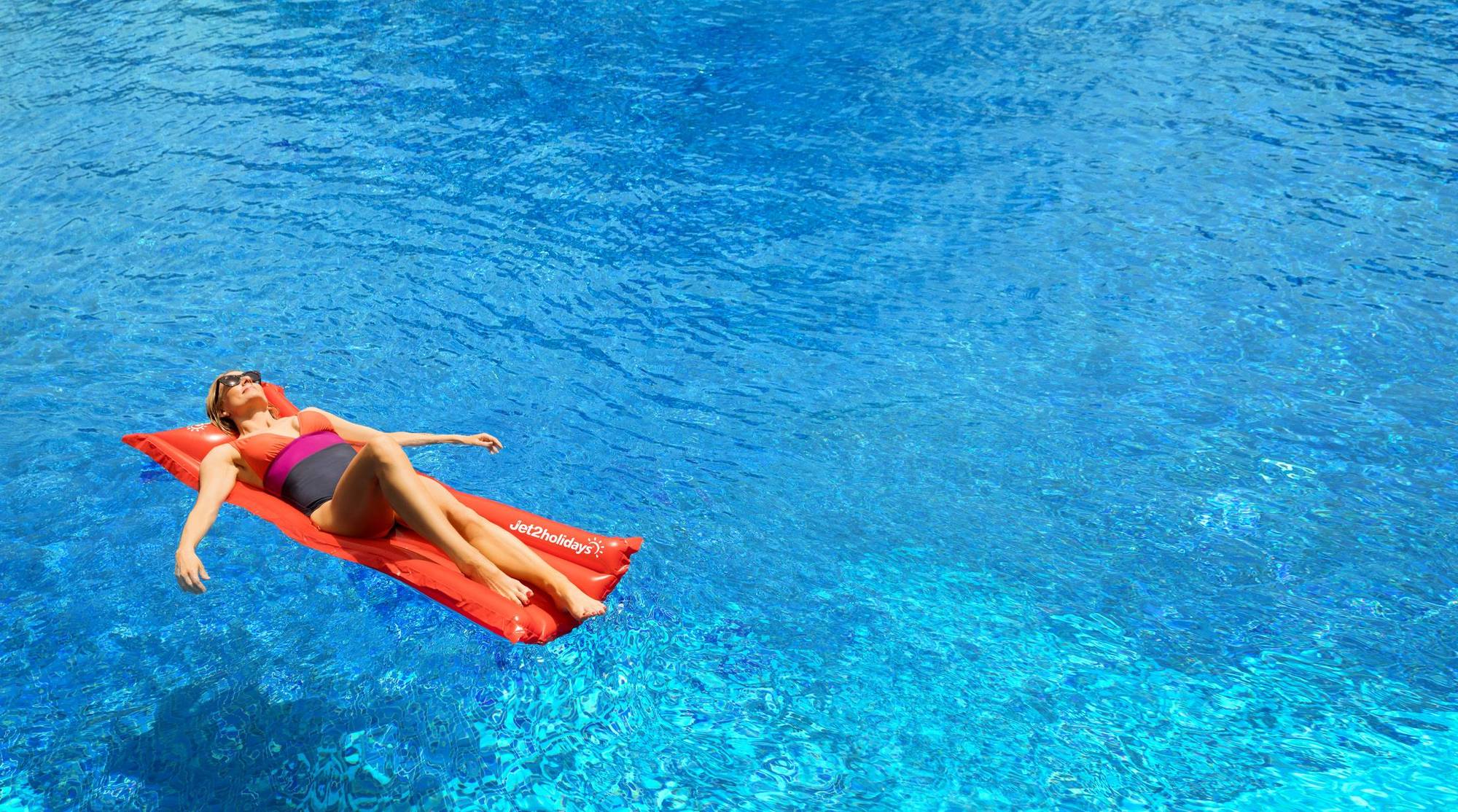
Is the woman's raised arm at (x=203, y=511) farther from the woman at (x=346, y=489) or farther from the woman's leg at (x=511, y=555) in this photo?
the woman's leg at (x=511, y=555)

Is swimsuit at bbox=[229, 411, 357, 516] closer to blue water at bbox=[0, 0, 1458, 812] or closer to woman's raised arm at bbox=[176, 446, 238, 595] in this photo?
woman's raised arm at bbox=[176, 446, 238, 595]

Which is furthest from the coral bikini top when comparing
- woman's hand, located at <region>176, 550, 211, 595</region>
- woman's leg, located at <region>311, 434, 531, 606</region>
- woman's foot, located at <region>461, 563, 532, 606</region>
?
woman's foot, located at <region>461, 563, 532, 606</region>

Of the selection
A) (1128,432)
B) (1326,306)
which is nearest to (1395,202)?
(1326,306)

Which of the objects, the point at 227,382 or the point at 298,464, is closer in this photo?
the point at 298,464

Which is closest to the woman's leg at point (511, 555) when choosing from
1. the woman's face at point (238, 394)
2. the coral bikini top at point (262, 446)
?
the coral bikini top at point (262, 446)

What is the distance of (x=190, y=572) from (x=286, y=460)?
1.00 m

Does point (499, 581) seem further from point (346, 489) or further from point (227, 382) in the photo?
point (227, 382)

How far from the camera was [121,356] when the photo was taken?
6230mm

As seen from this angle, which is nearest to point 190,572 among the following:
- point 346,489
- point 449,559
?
point 346,489

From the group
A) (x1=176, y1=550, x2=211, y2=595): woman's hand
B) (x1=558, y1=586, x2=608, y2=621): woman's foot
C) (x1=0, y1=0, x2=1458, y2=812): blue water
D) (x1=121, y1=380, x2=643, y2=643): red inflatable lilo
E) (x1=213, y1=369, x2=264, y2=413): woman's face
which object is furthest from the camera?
(x1=213, y1=369, x2=264, y2=413): woman's face

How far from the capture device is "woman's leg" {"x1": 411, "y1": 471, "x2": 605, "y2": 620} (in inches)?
144

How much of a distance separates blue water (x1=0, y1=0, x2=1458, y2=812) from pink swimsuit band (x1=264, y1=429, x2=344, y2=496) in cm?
51

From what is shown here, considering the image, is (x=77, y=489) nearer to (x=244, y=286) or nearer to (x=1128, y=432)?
(x=244, y=286)

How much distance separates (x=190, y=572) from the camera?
11.1ft
